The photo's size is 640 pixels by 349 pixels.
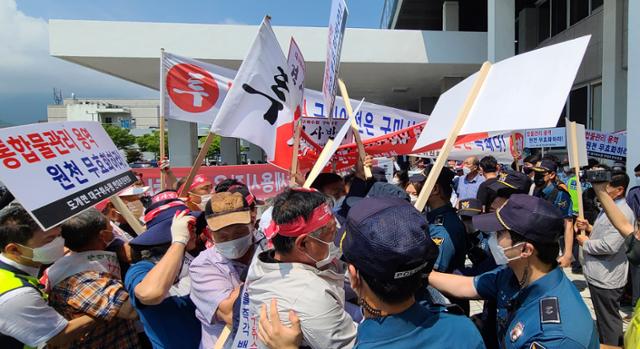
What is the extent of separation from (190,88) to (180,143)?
11823mm

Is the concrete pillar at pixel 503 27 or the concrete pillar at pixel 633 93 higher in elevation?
the concrete pillar at pixel 503 27

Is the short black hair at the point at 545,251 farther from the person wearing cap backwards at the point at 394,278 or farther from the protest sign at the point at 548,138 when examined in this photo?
the protest sign at the point at 548,138

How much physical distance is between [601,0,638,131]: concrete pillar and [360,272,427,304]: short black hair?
9.82 meters

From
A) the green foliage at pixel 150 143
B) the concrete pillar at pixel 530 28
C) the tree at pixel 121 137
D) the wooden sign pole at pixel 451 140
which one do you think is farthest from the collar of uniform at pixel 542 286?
the tree at pixel 121 137

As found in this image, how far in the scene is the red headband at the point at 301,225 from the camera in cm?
151

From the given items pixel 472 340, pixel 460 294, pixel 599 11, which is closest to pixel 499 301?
pixel 460 294

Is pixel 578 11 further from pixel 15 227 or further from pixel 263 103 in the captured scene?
pixel 15 227

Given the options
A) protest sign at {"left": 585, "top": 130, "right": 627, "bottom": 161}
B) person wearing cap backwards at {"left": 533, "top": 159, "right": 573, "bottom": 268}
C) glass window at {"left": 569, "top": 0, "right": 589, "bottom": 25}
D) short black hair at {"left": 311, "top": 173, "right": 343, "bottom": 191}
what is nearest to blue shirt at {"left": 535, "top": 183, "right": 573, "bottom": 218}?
person wearing cap backwards at {"left": 533, "top": 159, "right": 573, "bottom": 268}

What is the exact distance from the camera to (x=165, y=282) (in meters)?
1.74

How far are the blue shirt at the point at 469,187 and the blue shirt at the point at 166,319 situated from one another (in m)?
5.21

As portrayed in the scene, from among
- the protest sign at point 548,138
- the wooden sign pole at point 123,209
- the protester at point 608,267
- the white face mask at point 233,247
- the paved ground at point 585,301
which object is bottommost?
the paved ground at point 585,301

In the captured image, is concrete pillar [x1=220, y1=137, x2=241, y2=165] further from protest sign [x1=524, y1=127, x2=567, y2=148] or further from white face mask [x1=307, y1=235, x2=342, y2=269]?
white face mask [x1=307, y1=235, x2=342, y2=269]

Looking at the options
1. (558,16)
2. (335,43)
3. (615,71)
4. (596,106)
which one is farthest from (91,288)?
(558,16)

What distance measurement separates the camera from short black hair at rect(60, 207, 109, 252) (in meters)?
2.03
